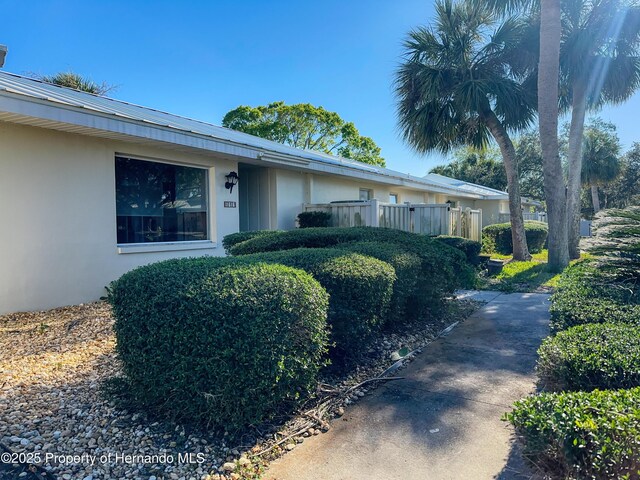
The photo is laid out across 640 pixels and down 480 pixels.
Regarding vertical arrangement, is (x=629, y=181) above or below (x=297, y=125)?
below

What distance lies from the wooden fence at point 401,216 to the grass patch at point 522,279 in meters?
2.23

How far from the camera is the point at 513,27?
12359 mm

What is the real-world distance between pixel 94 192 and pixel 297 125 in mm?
26371

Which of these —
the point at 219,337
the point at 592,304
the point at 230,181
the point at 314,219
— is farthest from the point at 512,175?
the point at 219,337

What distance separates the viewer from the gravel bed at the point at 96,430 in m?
2.43

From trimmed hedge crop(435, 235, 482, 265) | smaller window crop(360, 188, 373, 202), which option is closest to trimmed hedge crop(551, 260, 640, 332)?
trimmed hedge crop(435, 235, 482, 265)

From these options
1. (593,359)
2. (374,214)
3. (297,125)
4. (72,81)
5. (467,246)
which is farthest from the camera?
(297,125)

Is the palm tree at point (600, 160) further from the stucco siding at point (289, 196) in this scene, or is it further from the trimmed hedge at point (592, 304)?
the trimmed hedge at point (592, 304)

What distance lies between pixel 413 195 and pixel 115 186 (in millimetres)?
14300

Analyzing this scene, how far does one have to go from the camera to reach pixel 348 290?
3.80 meters

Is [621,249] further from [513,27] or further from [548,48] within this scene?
[513,27]

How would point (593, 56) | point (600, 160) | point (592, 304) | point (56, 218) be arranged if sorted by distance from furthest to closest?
1. point (600, 160)
2. point (593, 56)
3. point (56, 218)
4. point (592, 304)

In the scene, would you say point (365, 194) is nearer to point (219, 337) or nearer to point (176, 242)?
point (176, 242)

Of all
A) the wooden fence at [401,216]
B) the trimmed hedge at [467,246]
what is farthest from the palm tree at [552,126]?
the wooden fence at [401,216]
